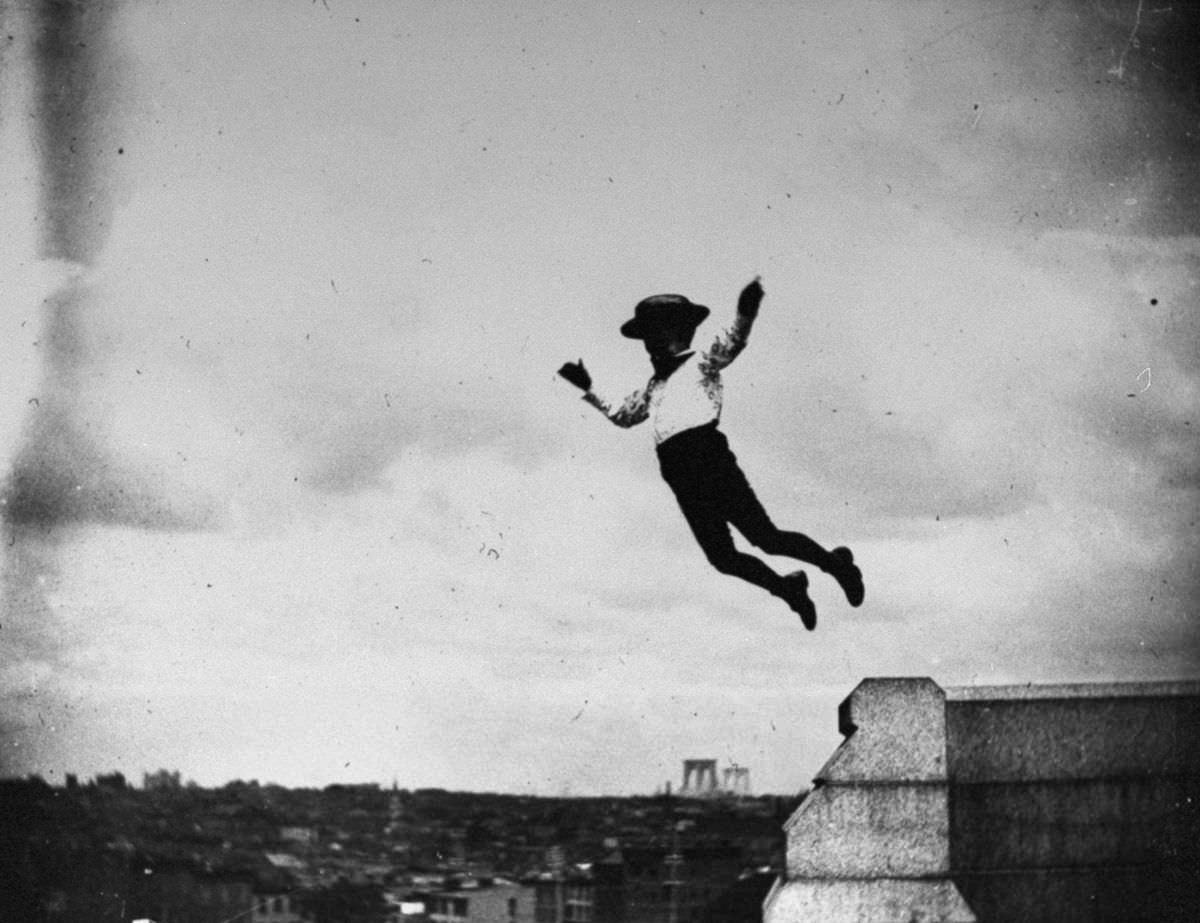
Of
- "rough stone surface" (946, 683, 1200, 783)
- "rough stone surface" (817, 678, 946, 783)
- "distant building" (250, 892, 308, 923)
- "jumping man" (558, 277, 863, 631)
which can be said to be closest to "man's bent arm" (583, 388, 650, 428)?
"jumping man" (558, 277, 863, 631)

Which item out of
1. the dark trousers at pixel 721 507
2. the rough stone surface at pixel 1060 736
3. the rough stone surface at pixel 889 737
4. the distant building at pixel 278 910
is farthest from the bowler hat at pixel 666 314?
the distant building at pixel 278 910

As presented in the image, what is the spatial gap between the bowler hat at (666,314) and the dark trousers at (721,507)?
0.72 metres

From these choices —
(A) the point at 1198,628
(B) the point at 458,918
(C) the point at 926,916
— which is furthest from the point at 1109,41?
(B) the point at 458,918

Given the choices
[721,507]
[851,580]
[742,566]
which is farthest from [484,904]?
[851,580]

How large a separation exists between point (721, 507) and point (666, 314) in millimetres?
1374

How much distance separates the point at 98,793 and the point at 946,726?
5.58 meters

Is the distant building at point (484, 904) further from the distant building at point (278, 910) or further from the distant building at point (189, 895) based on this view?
the distant building at point (189, 895)

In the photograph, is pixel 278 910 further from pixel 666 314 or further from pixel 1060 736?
pixel 1060 736

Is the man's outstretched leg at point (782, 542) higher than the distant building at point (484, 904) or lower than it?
higher

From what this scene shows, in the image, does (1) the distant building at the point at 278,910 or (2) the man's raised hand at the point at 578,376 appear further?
(2) the man's raised hand at the point at 578,376

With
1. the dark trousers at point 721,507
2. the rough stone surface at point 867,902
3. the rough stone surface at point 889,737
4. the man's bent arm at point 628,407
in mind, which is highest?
the man's bent arm at point 628,407

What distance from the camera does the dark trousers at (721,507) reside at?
25.8ft

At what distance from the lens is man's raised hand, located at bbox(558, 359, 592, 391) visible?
785 centimetres

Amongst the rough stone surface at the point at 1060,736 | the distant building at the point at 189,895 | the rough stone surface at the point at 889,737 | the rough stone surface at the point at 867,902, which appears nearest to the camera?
the rough stone surface at the point at 867,902
